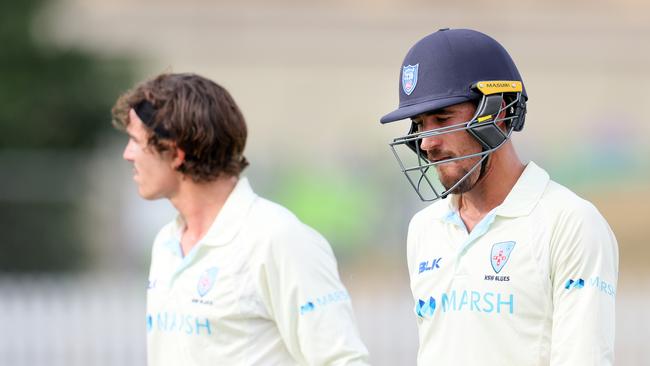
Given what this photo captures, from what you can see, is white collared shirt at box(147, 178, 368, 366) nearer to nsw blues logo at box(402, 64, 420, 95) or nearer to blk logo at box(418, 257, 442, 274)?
blk logo at box(418, 257, 442, 274)

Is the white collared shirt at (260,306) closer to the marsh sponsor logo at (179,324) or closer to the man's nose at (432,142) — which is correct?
the marsh sponsor logo at (179,324)

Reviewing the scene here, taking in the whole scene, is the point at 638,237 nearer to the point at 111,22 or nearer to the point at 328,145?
the point at 328,145

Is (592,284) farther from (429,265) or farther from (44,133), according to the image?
(44,133)

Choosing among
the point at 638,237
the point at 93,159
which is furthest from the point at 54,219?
the point at 638,237

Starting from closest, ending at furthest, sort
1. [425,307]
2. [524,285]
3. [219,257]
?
[524,285] → [425,307] → [219,257]

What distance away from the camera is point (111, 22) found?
76.9 ft

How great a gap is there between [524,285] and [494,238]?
0.18 m

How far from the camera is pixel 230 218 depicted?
4.29 meters

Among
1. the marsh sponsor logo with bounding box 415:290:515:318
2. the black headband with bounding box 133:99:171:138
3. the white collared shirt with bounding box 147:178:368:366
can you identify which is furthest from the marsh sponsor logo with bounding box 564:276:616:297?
the black headband with bounding box 133:99:171:138

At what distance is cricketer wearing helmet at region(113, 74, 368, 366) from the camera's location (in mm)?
4070

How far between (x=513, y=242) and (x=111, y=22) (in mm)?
20758

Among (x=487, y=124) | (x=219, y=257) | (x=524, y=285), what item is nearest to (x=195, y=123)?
(x=219, y=257)

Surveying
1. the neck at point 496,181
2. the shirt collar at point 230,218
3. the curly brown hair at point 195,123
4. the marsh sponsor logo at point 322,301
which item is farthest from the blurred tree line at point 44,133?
the neck at point 496,181

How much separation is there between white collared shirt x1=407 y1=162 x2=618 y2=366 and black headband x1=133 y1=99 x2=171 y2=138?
3.93 feet
